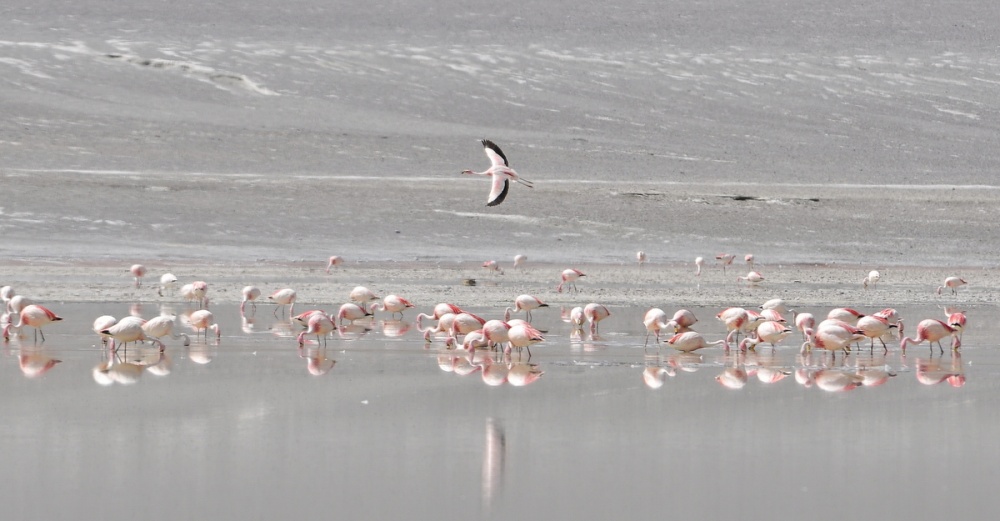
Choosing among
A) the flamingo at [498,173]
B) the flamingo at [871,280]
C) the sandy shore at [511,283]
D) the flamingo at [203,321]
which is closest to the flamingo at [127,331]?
the flamingo at [203,321]

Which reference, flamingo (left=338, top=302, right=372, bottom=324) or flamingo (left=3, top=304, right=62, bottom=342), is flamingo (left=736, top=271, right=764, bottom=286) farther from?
flamingo (left=3, top=304, right=62, bottom=342)

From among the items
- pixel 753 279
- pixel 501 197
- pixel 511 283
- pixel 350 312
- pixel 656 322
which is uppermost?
pixel 501 197

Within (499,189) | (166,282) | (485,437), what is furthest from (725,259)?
(485,437)

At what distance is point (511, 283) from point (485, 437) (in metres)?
9.88

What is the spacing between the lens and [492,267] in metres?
18.2

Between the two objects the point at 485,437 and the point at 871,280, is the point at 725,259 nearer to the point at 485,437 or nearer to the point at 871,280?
the point at 871,280

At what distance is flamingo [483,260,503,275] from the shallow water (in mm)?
7194

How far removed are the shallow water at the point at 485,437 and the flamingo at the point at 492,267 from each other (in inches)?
283

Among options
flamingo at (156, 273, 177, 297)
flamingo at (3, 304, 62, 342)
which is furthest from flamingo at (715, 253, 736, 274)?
flamingo at (3, 304, 62, 342)

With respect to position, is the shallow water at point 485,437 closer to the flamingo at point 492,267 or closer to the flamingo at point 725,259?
the flamingo at point 492,267

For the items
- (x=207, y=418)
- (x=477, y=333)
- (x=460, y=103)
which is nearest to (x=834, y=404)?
(x=477, y=333)

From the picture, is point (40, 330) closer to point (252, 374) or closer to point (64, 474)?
point (252, 374)

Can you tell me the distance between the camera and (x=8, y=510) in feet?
19.2

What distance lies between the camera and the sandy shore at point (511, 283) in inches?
600
